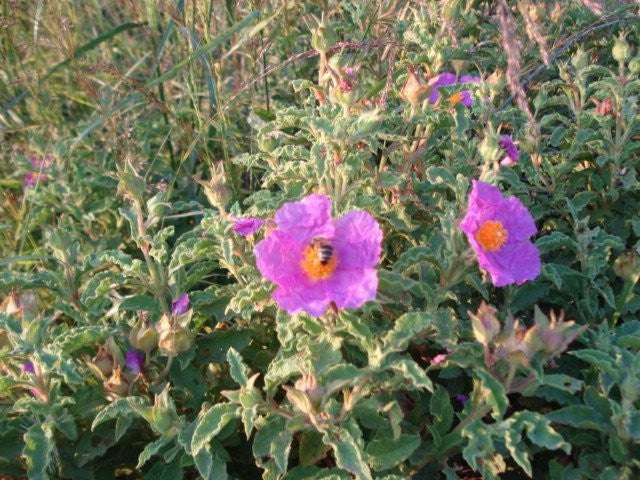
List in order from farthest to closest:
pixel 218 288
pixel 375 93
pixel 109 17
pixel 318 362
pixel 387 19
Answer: pixel 109 17, pixel 387 19, pixel 375 93, pixel 218 288, pixel 318 362

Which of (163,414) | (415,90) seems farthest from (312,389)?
(415,90)

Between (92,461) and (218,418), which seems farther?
(92,461)

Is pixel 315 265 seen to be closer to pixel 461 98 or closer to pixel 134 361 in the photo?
pixel 134 361

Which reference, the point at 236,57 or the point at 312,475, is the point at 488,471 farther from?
the point at 236,57

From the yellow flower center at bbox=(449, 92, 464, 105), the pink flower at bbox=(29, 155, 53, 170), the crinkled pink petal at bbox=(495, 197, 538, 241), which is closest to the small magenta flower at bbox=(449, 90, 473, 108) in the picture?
the yellow flower center at bbox=(449, 92, 464, 105)

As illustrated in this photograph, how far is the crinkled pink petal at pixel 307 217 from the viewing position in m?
1.45

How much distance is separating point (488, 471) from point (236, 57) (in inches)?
82.8

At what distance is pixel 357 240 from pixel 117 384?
663 mm

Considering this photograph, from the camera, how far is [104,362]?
1.68 meters

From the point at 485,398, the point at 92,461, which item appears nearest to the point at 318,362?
A: the point at 485,398

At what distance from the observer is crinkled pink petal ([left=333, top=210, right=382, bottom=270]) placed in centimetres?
144

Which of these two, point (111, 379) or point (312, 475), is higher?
point (111, 379)

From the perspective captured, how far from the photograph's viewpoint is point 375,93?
2.09 m

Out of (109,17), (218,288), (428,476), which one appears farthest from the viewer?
(109,17)
